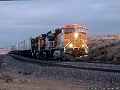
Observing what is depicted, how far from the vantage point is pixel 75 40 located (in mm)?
37375

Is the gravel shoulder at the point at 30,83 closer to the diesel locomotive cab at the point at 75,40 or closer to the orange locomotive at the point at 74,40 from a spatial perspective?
the orange locomotive at the point at 74,40

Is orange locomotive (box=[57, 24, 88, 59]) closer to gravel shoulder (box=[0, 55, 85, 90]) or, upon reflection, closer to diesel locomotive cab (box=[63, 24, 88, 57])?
diesel locomotive cab (box=[63, 24, 88, 57])

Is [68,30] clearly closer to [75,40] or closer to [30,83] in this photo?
[75,40]

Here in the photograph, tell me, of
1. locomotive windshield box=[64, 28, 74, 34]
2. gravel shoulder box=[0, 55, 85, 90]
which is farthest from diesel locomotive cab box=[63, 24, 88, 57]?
gravel shoulder box=[0, 55, 85, 90]

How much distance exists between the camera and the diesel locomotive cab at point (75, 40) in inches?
Result: 1455

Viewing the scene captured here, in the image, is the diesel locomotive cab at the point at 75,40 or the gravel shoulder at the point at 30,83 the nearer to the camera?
the gravel shoulder at the point at 30,83

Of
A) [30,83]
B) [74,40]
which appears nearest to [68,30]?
[74,40]

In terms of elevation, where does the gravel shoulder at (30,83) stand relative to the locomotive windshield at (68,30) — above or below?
below

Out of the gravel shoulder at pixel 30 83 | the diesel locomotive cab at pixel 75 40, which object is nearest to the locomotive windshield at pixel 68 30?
the diesel locomotive cab at pixel 75 40

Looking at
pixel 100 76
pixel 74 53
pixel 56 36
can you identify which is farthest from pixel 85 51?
pixel 100 76

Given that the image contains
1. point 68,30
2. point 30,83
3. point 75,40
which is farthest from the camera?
point 68,30

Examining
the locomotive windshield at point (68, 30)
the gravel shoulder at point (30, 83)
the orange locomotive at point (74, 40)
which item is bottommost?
the gravel shoulder at point (30, 83)

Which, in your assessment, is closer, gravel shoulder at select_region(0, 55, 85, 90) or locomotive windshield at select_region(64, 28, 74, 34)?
gravel shoulder at select_region(0, 55, 85, 90)

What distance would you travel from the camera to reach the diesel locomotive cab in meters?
37.0
